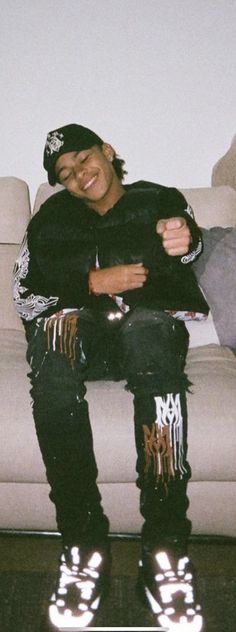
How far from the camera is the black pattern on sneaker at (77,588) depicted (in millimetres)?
1058

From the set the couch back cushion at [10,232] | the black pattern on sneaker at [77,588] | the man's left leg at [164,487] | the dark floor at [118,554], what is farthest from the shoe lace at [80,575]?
the couch back cushion at [10,232]

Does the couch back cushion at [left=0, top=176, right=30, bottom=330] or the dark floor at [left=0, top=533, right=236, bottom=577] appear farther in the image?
the couch back cushion at [left=0, top=176, right=30, bottom=330]

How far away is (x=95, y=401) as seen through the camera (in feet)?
4.11

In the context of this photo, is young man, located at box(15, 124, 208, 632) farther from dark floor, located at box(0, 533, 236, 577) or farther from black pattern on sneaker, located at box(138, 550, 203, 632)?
dark floor, located at box(0, 533, 236, 577)

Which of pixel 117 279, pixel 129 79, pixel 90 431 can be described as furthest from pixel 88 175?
pixel 129 79

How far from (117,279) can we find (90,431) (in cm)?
39

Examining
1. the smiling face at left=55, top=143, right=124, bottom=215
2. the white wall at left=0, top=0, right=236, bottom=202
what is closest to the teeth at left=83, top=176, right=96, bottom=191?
the smiling face at left=55, top=143, right=124, bottom=215

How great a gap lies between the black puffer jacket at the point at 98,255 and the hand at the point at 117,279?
26mm

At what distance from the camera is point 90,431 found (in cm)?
113

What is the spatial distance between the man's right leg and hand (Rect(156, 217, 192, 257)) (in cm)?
36

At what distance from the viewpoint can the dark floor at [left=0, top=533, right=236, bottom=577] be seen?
1.29 m

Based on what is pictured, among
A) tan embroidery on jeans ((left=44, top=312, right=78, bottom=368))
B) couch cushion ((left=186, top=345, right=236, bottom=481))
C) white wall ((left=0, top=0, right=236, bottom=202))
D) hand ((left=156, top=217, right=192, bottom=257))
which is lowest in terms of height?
couch cushion ((left=186, top=345, right=236, bottom=481))

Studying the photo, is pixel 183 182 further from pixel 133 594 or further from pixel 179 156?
pixel 133 594

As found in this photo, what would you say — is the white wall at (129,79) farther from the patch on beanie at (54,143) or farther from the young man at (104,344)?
the patch on beanie at (54,143)
